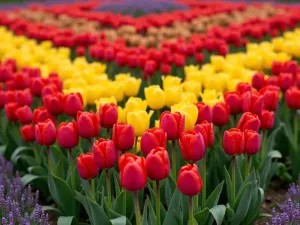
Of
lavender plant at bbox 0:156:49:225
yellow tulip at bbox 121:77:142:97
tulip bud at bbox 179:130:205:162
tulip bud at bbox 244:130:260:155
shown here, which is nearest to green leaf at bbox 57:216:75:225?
lavender plant at bbox 0:156:49:225

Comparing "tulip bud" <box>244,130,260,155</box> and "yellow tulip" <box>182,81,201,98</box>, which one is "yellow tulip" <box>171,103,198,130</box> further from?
"yellow tulip" <box>182,81,201,98</box>

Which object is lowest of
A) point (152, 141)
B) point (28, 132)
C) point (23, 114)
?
point (28, 132)

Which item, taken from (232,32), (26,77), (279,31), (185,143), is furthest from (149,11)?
(185,143)

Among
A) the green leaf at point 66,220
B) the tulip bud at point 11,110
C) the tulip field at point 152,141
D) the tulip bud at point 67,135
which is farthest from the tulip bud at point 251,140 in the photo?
the tulip bud at point 11,110

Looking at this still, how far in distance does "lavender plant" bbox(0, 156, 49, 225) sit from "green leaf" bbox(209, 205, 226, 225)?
1.04 m

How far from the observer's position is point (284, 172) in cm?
451

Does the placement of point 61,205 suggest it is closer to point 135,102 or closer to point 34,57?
point 135,102

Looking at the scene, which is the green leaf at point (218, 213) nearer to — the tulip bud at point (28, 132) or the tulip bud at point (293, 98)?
the tulip bud at point (293, 98)

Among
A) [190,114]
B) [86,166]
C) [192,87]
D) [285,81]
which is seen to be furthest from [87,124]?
[285,81]

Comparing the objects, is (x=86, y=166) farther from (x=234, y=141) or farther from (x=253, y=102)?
(x=253, y=102)

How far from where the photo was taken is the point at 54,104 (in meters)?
3.89

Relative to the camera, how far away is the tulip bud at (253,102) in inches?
140

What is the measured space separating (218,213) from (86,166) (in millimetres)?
828

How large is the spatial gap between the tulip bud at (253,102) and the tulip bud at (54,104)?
140cm
